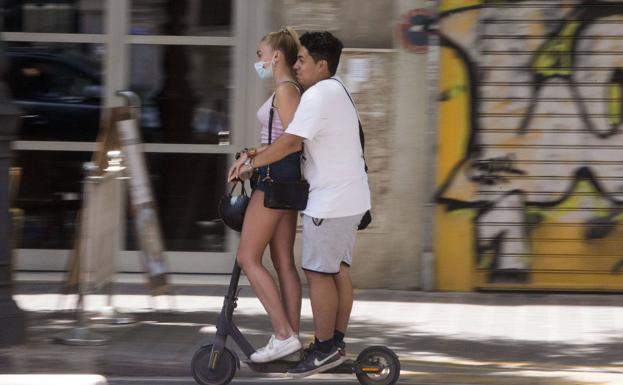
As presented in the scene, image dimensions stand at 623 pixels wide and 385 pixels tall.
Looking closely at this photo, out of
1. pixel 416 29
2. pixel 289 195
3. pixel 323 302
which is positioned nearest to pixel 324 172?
pixel 289 195

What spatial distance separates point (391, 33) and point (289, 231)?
3277mm

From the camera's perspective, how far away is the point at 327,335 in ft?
19.9

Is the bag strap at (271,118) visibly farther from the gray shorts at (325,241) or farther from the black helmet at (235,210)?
the gray shorts at (325,241)

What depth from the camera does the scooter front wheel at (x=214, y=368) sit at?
19.9 ft

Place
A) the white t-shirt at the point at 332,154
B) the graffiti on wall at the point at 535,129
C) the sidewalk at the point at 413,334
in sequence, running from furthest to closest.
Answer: the graffiti on wall at the point at 535,129 < the sidewalk at the point at 413,334 < the white t-shirt at the point at 332,154

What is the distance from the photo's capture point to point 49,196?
9758 mm

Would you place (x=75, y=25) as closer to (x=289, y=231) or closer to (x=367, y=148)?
(x=367, y=148)

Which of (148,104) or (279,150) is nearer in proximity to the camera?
(279,150)

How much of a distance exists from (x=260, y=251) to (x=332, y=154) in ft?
2.11

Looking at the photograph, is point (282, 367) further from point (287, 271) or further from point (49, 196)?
point (49, 196)

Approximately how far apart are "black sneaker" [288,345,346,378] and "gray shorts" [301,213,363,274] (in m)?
0.41

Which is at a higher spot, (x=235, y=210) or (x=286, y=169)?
(x=286, y=169)

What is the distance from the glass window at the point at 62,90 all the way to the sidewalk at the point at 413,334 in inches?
49.0

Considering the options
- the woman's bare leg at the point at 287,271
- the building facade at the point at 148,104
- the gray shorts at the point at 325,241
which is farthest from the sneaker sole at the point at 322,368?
the building facade at the point at 148,104
